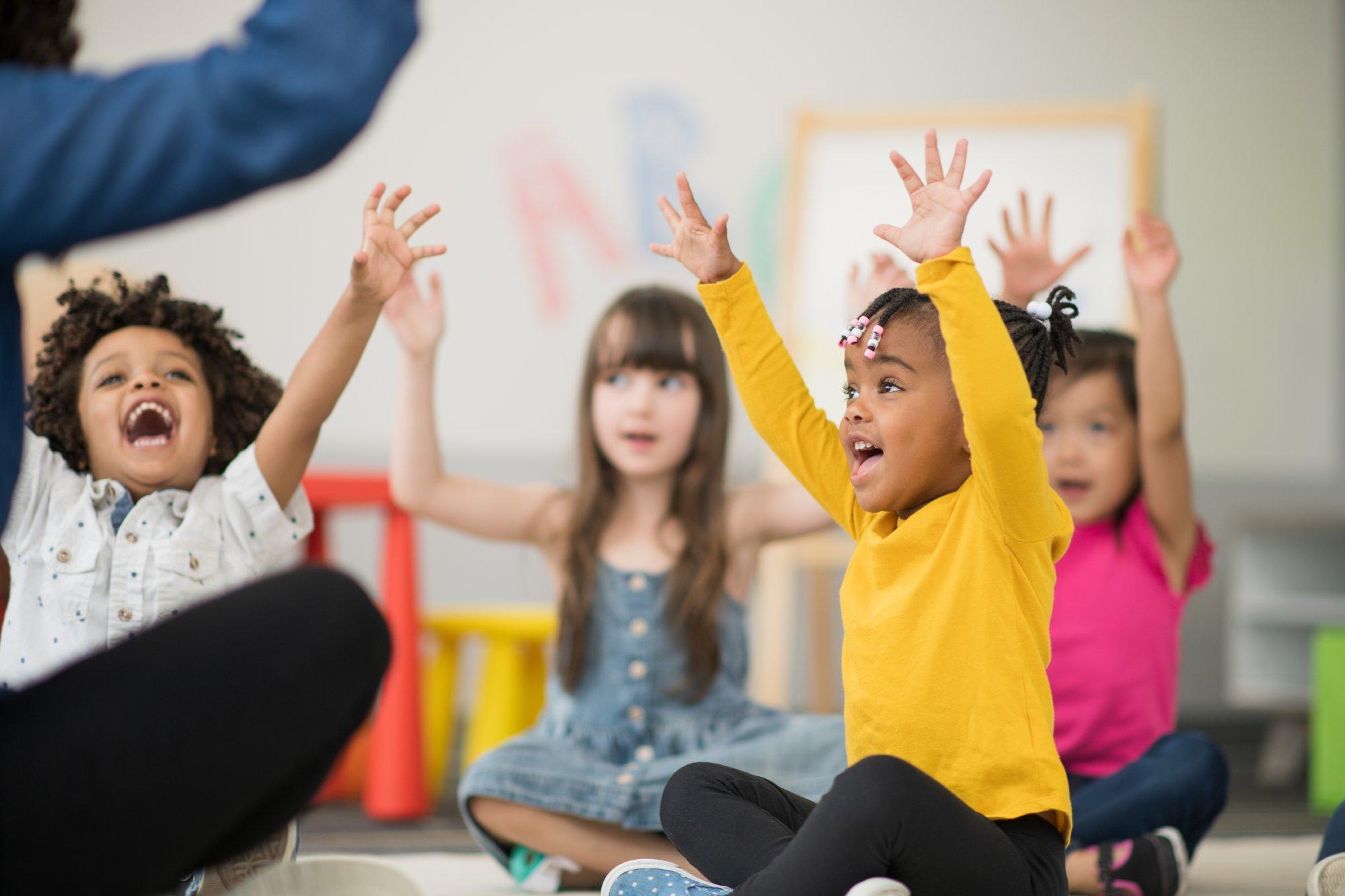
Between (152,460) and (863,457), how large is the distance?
557mm

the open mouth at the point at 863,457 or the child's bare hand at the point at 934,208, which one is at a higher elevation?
the child's bare hand at the point at 934,208

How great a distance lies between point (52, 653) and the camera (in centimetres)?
101

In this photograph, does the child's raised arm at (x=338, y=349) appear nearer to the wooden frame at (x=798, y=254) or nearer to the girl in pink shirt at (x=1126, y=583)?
the girl in pink shirt at (x=1126, y=583)

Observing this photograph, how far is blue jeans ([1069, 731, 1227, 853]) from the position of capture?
1.24m

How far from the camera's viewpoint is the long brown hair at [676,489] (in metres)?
1.45

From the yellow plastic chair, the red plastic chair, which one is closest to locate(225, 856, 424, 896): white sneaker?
the red plastic chair

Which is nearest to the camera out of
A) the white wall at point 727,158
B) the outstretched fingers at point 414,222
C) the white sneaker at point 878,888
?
the white sneaker at point 878,888

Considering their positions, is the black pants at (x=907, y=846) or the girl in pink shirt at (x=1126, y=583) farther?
the girl in pink shirt at (x=1126, y=583)

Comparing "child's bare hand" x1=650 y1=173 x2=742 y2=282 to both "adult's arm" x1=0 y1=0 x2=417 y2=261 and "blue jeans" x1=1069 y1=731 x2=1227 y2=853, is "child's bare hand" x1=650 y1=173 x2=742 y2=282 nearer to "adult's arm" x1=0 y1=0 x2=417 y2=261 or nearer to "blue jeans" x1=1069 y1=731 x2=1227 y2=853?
"adult's arm" x1=0 y1=0 x2=417 y2=261

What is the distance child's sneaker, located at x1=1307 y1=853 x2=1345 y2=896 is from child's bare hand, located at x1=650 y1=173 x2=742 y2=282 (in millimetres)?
626

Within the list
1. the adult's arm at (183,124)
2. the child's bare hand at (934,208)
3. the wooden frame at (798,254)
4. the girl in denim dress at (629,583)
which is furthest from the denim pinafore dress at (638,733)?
the wooden frame at (798,254)

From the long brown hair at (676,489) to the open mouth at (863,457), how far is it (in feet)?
1.65

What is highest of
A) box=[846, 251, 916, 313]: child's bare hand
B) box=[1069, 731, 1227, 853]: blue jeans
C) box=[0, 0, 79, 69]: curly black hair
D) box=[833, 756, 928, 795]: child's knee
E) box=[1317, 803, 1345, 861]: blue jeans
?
box=[0, 0, 79, 69]: curly black hair

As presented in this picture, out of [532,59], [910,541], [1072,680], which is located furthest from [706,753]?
[532,59]
